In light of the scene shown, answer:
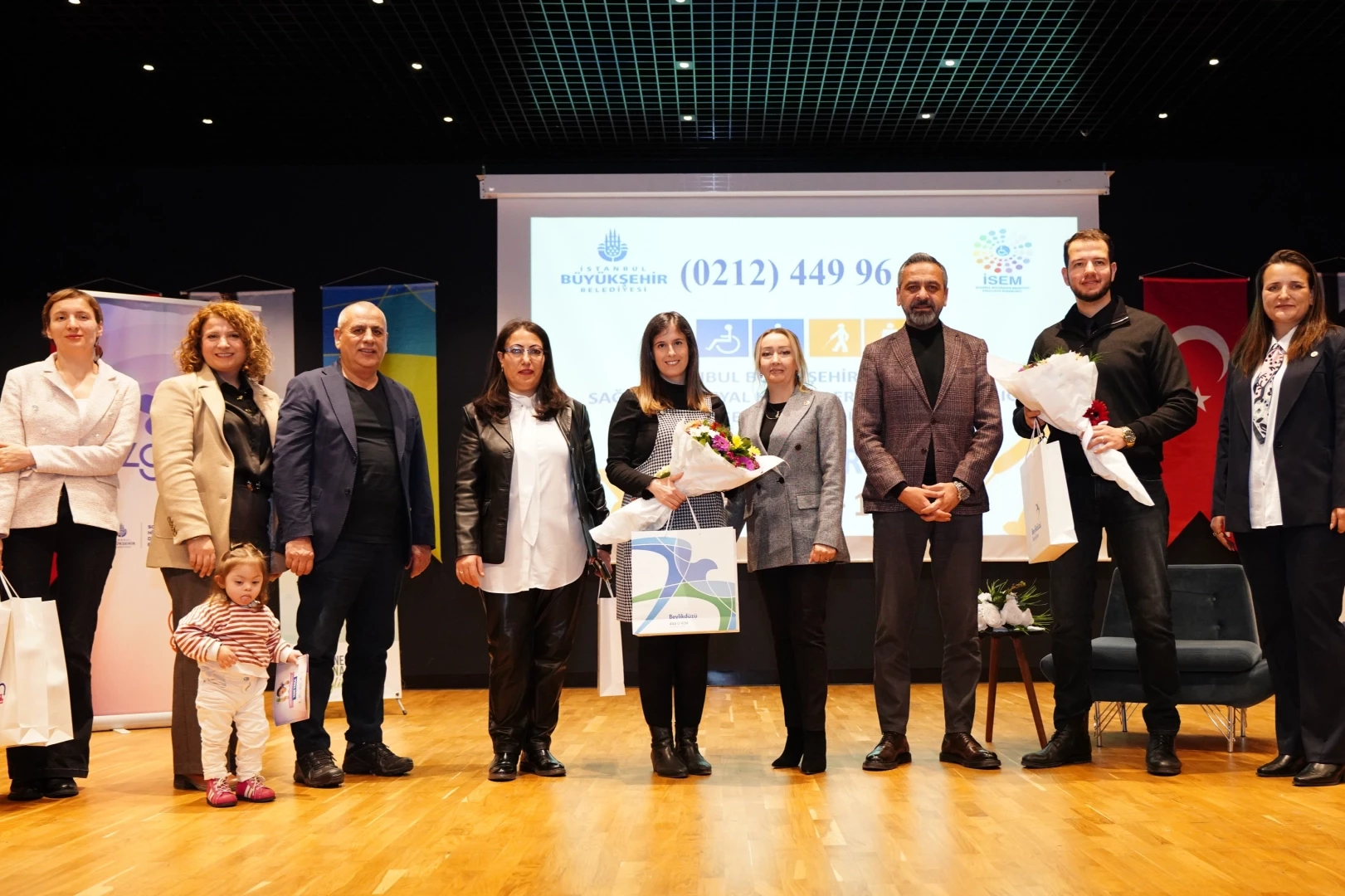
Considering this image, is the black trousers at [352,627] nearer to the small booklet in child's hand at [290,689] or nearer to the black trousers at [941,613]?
the small booklet in child's hand at [290,689]

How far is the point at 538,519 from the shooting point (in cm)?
386

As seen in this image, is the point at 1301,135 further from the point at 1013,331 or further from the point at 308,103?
the point at 308,103

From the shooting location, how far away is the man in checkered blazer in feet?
12.6

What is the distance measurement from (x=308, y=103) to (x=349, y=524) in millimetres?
3608

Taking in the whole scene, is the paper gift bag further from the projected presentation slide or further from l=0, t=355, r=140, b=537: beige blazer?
the projected presentation slide

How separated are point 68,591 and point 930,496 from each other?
113 inches

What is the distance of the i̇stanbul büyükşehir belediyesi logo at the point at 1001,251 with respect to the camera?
6859 millimetres

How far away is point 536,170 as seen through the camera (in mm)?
7383

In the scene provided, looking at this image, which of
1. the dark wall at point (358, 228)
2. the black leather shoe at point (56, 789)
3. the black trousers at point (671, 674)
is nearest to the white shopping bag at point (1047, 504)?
the black trousers at point (671, 674)

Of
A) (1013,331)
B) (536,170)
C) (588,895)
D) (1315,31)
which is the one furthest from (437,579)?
(1315,31)

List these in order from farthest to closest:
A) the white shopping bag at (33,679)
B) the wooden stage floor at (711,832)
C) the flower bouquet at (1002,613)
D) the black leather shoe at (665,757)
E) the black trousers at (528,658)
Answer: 1. the flower bouquet at (1002,613)
2. the black trousers at (528,658)
3. the black leather shoe at (665,757)
4. the white shopping bag at (33,679)
5. the wooden stage floor at (711,832)

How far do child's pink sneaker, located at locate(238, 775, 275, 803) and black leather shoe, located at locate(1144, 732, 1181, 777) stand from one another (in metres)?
2.84

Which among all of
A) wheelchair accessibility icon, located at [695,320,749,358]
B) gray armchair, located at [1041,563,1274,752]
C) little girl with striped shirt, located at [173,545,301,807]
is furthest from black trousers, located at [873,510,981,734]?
wheelchair accessibility icon, located at [695,320,749,358]

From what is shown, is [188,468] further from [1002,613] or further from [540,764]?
[1002,613]
